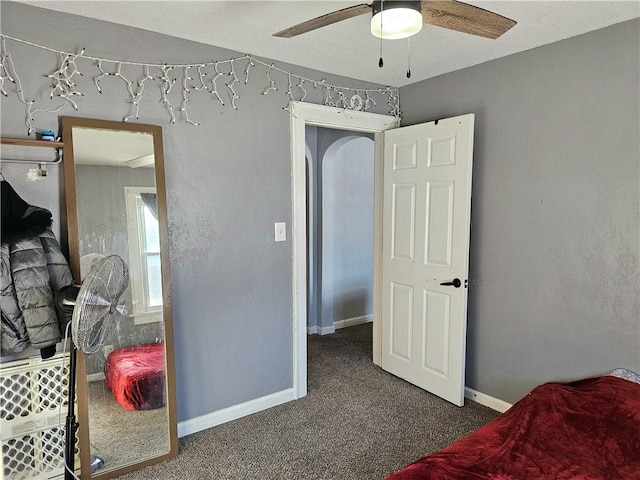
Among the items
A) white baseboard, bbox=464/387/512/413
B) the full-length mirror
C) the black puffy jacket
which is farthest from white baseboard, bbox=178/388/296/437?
white baseboard, bbox=464/387/512/413

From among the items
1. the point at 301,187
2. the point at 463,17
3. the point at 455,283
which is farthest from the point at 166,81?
the point at 455,283

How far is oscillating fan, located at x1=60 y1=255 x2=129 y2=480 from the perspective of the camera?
165 cm

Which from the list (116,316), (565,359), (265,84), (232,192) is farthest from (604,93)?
(116,316)

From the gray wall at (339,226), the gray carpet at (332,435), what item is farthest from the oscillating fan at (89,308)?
the gray wall at (339,226)

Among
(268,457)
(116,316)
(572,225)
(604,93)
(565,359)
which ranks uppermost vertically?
(604,93)

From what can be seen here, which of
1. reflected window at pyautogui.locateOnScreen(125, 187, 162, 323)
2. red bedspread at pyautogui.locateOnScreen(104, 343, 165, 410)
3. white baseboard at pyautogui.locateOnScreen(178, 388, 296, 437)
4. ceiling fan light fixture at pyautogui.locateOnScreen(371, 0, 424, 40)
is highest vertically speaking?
ceiling fan light fixture at pyautogui.locateOnScreen(371, 0, 424, 40)

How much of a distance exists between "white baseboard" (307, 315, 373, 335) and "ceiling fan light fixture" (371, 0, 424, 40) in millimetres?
3442

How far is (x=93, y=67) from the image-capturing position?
2.11 m

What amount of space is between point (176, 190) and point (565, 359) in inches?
96.8

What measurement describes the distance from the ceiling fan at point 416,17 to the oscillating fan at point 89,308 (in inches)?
51.3

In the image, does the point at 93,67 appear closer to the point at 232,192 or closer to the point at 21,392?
the point at 232,192

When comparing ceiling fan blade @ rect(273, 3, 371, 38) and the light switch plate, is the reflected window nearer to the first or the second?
the light switch plate

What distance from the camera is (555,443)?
1.63 metres

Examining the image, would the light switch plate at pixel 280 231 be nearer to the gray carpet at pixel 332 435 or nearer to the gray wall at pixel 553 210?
the gray carpet at pixel 332 435
